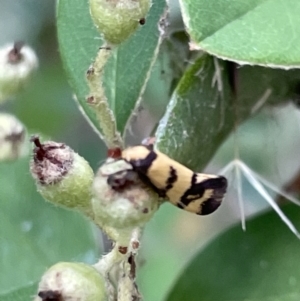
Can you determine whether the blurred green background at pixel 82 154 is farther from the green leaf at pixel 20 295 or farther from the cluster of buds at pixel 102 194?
the cluster of buds at pixel 102 194

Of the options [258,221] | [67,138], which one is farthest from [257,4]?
[67,138]

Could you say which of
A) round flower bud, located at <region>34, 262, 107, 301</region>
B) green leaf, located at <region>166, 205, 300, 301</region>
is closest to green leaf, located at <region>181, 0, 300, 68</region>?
round flower bud, located at <region>34, 262, 107, 301</region>

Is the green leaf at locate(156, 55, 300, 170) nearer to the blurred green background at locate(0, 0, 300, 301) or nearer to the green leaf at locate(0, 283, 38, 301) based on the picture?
the blurred green background at locate(0, 0, 300, 301)

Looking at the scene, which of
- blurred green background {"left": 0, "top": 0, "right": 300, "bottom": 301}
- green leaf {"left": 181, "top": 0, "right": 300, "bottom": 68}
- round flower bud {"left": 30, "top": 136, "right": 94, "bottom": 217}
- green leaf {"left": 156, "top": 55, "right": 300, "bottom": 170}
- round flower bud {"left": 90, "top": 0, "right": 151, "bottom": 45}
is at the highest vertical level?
A: round flower bud {"left": 90, "top": 0, "right": 151, "bottom": 45}

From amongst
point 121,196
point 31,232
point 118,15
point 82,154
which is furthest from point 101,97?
point 82,154

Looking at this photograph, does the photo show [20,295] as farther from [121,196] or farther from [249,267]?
[121,196]

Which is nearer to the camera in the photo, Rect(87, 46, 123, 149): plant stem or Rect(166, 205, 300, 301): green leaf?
Rect(87, 46, 123, 149): plant stem
